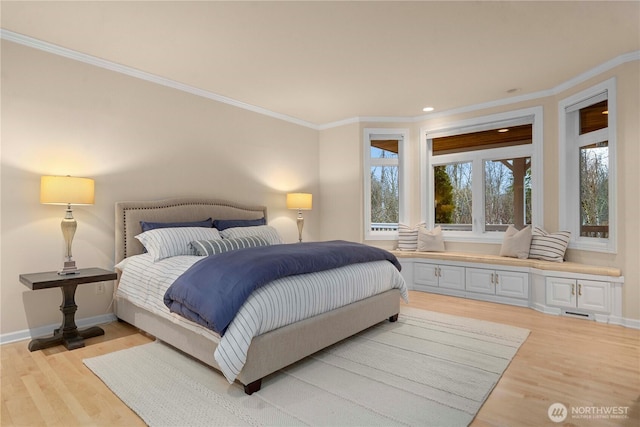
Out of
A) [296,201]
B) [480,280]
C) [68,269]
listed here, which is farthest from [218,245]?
[480,280]

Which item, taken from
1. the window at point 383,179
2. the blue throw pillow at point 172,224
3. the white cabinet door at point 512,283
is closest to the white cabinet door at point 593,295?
the white cabinet door at point 512,283

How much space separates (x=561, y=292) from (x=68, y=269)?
481 cm

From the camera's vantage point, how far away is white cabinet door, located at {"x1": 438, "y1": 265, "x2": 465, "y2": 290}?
177 inches

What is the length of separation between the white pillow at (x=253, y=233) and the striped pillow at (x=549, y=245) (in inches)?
123

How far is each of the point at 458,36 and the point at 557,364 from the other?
2.71m

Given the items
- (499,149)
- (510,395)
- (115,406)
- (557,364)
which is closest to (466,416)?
(510,395)

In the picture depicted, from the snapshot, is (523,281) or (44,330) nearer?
(44,330)

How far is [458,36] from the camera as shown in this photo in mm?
2969

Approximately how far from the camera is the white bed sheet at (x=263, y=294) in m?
2.00

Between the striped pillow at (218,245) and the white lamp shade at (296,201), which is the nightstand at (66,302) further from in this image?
the white lamp shade at (296,201)

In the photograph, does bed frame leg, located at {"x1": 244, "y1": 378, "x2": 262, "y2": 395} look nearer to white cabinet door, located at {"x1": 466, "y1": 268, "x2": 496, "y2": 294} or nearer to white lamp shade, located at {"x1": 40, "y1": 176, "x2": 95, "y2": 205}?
white lamp shade, located at {"x1": 40, "y1": 176, "x2": 95, "y2": 205}

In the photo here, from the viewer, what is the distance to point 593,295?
11.5 ft

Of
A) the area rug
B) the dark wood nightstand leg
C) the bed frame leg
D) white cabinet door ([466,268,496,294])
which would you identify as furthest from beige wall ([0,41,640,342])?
the bed frame leg

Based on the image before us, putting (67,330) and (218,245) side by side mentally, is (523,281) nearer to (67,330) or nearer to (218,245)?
(218,245)
